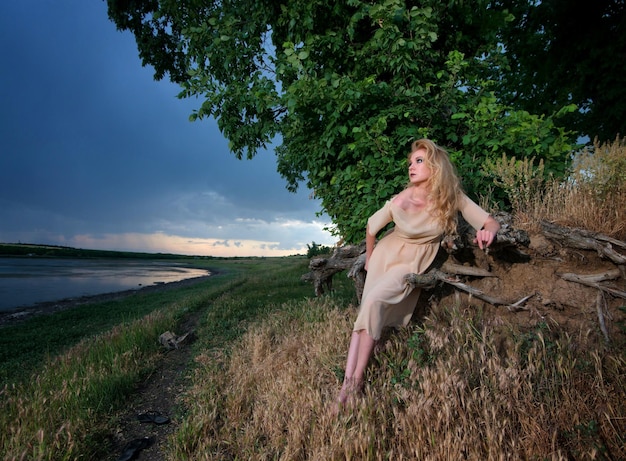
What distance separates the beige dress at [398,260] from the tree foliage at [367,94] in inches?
68.6

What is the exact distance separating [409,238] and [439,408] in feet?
6.11

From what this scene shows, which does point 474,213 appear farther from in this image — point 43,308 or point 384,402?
point 43,308

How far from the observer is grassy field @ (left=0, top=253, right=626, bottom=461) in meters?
2.58

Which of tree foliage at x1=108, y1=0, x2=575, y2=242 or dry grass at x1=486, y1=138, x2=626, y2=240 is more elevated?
tree foliage at x1=108, y1=0, x2=575, y2=242

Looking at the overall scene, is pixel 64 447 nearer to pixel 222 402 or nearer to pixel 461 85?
pixel 222 402

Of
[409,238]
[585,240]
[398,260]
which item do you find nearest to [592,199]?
[585,240]

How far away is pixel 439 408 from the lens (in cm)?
278

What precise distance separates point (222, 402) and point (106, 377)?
2260mm

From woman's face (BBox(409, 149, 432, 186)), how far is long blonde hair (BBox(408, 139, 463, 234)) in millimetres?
48

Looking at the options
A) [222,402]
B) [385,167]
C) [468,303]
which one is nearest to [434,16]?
[385,167]

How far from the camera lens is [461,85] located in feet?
21.9

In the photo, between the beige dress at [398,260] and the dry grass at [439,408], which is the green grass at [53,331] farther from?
the beige dress at [398,260]

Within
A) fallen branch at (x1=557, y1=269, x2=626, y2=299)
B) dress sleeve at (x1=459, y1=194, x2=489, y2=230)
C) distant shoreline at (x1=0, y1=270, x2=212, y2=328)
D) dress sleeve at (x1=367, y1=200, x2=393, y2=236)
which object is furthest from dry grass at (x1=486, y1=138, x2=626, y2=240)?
distant shoreline at (x1=0, y1=270, x2=212, y2=328)

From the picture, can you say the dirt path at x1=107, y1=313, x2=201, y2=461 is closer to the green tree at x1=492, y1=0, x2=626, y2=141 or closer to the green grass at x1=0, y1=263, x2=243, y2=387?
the green grass at x1=0, y1=263, x2=243, y2=387
